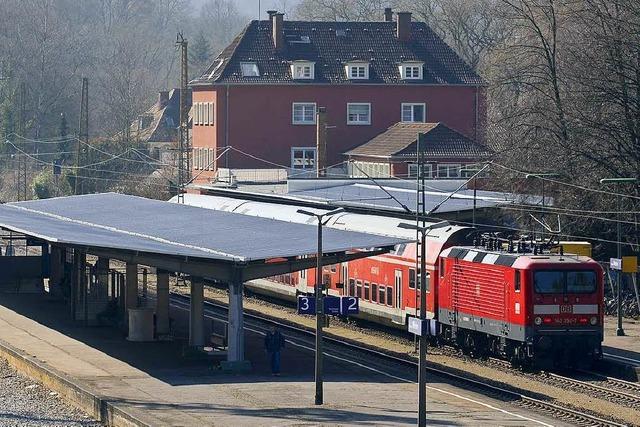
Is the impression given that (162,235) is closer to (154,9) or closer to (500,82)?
(500,82)

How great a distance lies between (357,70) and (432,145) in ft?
32.4

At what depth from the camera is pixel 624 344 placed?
3778 cm

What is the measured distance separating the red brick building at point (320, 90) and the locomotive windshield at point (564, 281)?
46.4 metres

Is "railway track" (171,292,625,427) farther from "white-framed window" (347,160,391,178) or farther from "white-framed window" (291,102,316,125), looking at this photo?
"white-framed window" (291,102,316,125)

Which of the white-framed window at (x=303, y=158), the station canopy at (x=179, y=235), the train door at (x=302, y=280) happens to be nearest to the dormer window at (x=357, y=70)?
the white-framed window at (x=303, y=158)

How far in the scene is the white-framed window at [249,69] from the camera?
254 feet

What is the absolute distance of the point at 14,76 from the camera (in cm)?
10944

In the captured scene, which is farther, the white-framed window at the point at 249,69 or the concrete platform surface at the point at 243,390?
the white-framed window at the point at 249,69

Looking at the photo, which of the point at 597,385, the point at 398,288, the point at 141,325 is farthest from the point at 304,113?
the point at 597,385

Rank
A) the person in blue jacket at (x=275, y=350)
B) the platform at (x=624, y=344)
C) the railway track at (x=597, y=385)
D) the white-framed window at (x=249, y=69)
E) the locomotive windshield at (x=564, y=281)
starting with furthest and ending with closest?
the white-framed window at (x=249, y=69), the platform at (x=624, y=344), the person in blue jacket at (x=275, y=350), the locomotive windshield at (x=564, y=281), the railway track at (x=597, y=385)

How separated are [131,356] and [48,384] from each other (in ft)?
11.2

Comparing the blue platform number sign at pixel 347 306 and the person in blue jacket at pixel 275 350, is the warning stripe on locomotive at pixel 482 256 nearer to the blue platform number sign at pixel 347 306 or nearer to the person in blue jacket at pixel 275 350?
the blue platform number sign at pixel 347 306

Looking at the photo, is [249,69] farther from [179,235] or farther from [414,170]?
[179,235]

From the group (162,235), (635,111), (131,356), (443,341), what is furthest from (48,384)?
(635,111)
